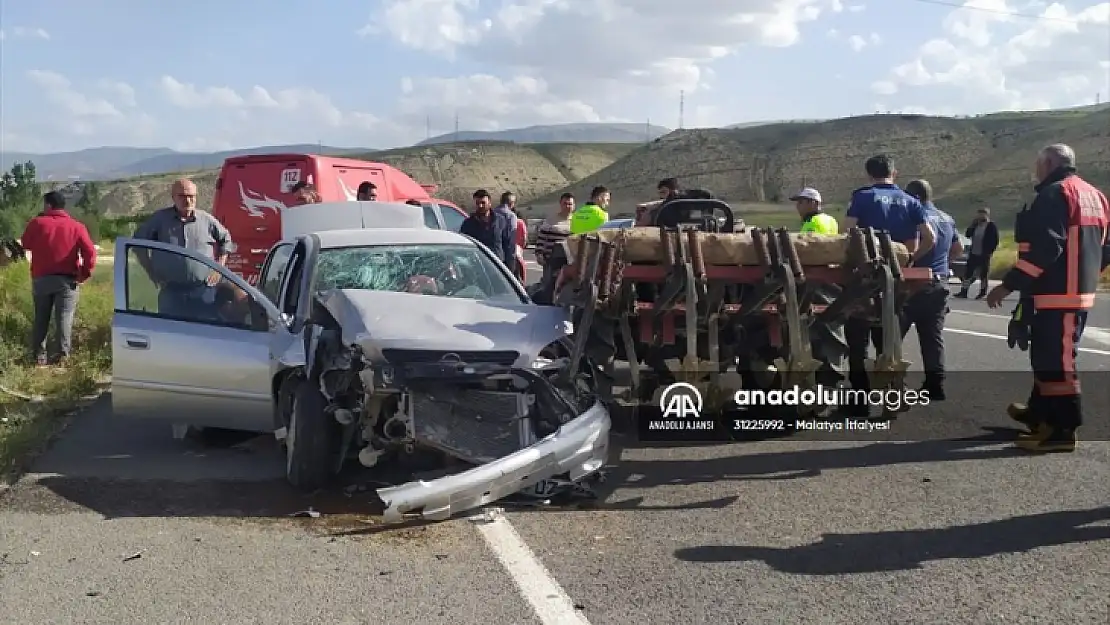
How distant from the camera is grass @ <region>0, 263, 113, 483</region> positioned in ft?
22.4

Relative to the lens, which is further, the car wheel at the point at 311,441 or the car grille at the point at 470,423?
the car wheel at the point at 311,441

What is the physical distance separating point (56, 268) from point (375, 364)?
5.95m

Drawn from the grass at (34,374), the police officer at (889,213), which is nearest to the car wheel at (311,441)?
the grass at (34,374)

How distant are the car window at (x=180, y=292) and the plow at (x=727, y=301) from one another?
7.03ft

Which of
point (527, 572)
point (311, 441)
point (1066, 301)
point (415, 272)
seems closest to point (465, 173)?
point (415, 272)

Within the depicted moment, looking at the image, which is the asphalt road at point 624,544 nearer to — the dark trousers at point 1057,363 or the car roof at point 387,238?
the dark trousers at point 1057,363

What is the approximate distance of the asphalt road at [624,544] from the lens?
3.94 m

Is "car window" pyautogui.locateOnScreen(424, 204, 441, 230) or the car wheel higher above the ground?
"car window" pyautogui.locateOnScreen(424, 204, 441, 230)

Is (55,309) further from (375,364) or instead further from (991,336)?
(991,336)

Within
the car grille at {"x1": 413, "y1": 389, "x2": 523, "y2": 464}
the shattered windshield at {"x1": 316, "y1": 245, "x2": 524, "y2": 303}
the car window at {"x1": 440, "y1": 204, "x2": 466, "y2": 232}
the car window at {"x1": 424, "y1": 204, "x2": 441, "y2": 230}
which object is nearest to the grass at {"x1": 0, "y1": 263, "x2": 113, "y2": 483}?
the shattered windshield at {"x1": 316, "y1": 245, "x2": 524, "y2": 303}

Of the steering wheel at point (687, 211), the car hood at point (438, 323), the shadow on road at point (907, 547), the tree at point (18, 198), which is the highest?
the tree at point (18, 198)

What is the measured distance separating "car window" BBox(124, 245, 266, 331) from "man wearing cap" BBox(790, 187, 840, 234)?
4.21 metres

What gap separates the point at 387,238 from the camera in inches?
275

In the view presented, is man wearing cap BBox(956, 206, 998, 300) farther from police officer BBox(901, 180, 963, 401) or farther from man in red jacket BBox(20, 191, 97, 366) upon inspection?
man in red jacket BBox(20, 191, 97, 366)
